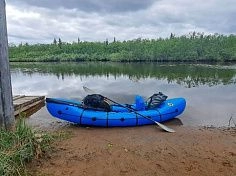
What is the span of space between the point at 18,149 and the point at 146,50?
114ft

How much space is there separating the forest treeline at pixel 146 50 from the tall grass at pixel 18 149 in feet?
107

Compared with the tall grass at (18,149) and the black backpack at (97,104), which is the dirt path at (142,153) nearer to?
the tall grass at (18,149)

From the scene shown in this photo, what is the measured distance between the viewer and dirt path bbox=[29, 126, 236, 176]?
177 inches

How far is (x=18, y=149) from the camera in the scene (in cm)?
429

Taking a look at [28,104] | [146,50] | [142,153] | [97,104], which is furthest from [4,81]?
[146,50]

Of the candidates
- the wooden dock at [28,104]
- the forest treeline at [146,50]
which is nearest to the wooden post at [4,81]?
the wooden dock at [28,104]

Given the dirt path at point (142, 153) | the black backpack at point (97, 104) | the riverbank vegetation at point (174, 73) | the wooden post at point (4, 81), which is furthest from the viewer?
the riverbank vegetation at point (174, 73)

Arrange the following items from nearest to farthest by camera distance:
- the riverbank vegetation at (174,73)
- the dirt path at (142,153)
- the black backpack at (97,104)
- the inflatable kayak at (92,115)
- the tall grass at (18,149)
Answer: the tall grass at (18,149)
the dirt path at (142,153)
the inflatable kayak at (92,115)
the black backpack at (97,104)
the riverbank vegetation at (174,73)

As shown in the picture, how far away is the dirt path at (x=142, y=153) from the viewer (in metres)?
4.51

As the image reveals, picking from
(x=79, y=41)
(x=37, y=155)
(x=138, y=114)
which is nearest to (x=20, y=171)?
(x=37, y=155)

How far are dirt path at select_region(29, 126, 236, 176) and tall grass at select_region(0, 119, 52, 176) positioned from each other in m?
0.20

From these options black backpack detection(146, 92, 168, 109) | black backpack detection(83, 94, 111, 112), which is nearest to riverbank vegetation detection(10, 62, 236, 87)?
black backpack detection(146, 92, 168, 109)

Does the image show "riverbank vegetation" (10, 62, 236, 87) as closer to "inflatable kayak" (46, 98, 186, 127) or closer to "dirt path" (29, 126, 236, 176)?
"inflatable kayak" (46, 98, 186, 127)

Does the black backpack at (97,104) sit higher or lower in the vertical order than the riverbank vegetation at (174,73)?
higher
